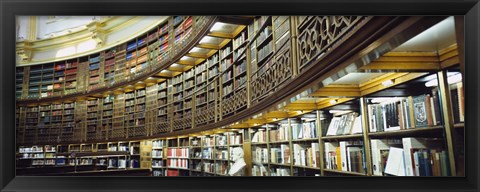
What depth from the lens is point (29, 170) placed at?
2.12m

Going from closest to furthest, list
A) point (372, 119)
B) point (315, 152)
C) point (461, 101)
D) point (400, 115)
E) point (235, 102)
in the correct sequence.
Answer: point (461, 101) → point (400, 115) → point (372, 119) → point (315, 152) → point (235, 102)

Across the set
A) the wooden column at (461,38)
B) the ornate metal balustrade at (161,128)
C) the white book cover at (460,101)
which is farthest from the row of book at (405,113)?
the ornate metal balustrade at (161,128)

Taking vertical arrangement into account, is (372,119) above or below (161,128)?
above

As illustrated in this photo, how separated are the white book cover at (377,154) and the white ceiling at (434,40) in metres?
0.80

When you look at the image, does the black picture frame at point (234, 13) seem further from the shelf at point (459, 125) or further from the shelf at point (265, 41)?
the shelf at point (265, 41)

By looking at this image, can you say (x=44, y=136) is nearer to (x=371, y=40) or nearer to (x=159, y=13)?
(x=159, y=13)

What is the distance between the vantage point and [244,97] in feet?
12.6

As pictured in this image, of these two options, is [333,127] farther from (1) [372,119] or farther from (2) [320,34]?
(2) [320,34]

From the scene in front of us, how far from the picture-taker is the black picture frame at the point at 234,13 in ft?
5.99

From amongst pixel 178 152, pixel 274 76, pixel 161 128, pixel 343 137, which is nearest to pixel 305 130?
pixel 343 137

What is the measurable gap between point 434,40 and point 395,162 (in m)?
0.86

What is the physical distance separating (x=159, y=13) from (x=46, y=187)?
1292 mm

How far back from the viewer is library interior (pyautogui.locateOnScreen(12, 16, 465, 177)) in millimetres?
1803

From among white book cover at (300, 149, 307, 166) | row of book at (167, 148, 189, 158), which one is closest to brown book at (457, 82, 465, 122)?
white book cover at (300, 149, 307, 166)
